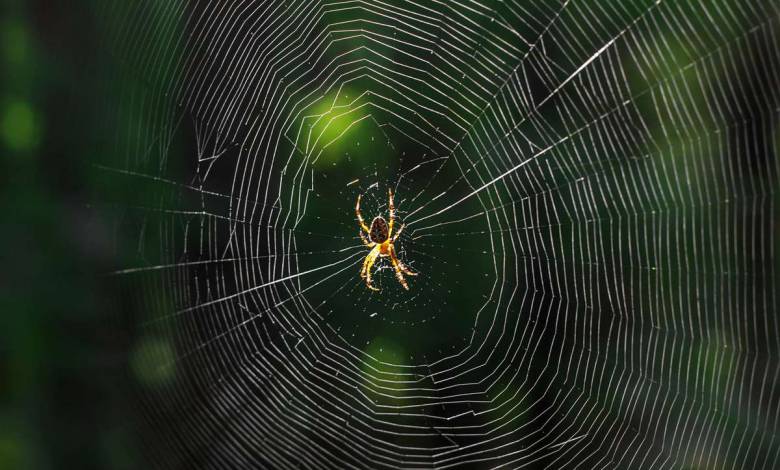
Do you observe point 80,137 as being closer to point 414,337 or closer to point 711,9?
point 414,337

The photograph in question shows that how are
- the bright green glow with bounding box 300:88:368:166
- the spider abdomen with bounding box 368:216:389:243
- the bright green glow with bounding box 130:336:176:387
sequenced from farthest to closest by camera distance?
the bright green glow with bounding box 300:88:368:166, the bright green glow with bounding box 130:336:176:387, the spider abdomen with bounding box 368:216:389:243

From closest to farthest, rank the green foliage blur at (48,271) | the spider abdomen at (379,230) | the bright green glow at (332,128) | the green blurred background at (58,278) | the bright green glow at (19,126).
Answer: the spider abdomen at (379,230)
the bright green glow at (332,128)
the green blurred background at (58,278)
the green foliage blur at (48,271)
the bright green glow at (19,126)

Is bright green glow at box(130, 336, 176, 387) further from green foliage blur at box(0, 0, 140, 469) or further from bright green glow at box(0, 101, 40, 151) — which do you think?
bright green glow at box(0, 101, 40, 151)

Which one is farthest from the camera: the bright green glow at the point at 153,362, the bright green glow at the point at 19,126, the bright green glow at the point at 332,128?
the bright green glow at the point at 19,126

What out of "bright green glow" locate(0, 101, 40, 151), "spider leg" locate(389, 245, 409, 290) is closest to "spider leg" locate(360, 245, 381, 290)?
"spider leg" locate(389, 245, 409, 290)

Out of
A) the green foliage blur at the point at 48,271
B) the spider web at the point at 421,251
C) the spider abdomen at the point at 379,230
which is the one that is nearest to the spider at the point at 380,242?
the spider abdomen at the point at 379,230

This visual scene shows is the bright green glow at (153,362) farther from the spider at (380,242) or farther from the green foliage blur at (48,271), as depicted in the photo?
the spider at (380,242)
